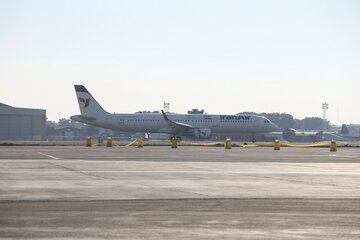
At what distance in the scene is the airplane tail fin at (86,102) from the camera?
92375 mm

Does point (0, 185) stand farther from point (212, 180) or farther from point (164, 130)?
point (164, 130)

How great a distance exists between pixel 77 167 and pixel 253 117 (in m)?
68.7

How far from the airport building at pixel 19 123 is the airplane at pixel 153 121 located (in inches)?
1928

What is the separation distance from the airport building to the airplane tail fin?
48655mm

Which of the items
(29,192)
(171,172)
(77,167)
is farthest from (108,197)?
(77,167)

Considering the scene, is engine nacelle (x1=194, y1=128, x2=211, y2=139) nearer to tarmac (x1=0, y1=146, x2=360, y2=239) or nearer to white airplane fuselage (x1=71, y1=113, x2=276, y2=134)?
white airplane fuselage (x1=71, y1=113, x2=276, y2=134)

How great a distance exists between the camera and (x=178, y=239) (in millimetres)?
10547

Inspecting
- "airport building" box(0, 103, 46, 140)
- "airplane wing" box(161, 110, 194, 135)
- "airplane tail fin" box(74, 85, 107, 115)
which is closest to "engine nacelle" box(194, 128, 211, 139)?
"airplane wing" box(161, 110, 194, 135)

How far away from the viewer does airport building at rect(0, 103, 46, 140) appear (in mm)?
140375

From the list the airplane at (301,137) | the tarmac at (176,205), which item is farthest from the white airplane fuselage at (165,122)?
the airplane at (301,137)

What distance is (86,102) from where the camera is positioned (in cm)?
9244

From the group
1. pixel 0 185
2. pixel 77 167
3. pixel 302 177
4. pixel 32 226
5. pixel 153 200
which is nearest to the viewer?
pixel 32 226

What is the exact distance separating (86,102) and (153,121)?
9219mm

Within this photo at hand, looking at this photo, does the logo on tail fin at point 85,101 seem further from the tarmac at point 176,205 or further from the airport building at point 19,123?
the tarmac at point 176,205
